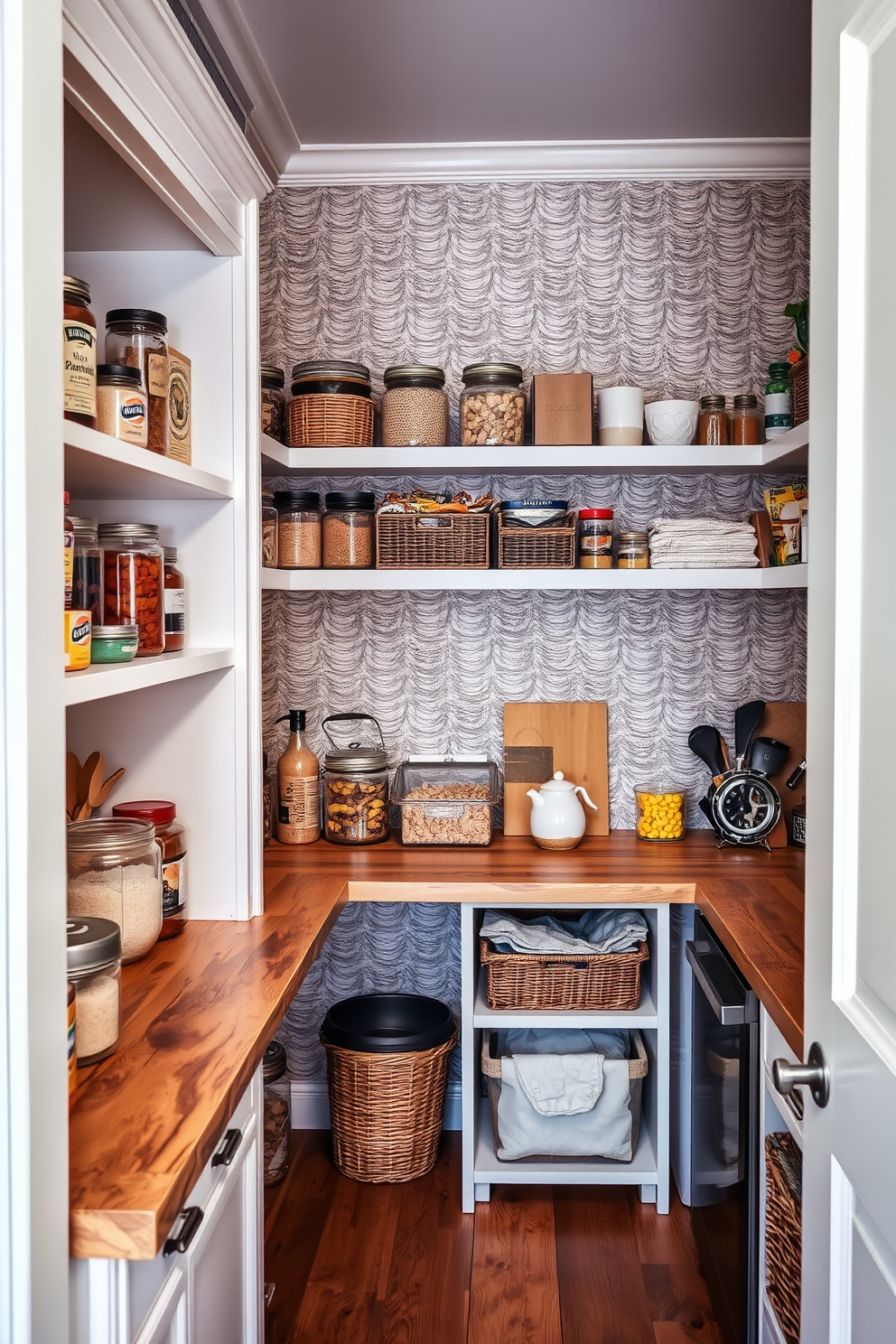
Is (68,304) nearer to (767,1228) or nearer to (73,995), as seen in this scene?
(73,995)

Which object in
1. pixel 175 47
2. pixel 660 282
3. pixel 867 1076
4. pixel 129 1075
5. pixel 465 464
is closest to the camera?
pixel 867 1076

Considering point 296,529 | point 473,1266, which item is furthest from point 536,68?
point 473,1266

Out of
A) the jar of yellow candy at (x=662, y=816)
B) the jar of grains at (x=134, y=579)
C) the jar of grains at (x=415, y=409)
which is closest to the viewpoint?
the jar of grains at (x=134, y=579)

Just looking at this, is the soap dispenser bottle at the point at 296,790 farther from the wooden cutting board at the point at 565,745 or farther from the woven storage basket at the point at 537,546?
the woven storage basket at the point at 537,546

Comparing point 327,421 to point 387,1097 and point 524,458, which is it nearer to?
point 524,458

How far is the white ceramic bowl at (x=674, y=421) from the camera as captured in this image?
2607 millimetres

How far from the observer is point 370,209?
286 centimetres

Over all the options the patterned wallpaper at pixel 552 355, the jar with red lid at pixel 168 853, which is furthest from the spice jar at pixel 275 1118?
the jar with red lid at pixel 168 853

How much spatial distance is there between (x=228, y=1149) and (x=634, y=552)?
170 cm

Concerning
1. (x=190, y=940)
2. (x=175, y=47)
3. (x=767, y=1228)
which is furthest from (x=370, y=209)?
(x=767, y=1228)

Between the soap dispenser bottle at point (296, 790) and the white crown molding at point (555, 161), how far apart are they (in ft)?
4.73

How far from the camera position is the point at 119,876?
1637 mm

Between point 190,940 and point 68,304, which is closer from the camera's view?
point 68,304

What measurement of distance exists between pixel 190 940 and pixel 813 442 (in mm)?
1346
